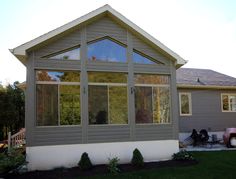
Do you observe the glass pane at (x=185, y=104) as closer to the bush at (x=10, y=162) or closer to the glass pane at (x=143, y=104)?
the glass pane at (x=143, y=104)

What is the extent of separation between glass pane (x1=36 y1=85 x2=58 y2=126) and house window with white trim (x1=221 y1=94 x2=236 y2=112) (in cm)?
1113

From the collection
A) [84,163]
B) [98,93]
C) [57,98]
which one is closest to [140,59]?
[98,93]

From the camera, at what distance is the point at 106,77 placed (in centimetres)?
1001

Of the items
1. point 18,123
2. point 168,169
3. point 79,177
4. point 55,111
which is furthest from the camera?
point 18,123

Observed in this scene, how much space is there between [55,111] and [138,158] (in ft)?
11.4

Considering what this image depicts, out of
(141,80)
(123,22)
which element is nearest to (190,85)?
(141,80)

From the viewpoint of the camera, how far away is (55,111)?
9.27 meters

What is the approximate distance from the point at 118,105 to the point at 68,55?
2763 mm

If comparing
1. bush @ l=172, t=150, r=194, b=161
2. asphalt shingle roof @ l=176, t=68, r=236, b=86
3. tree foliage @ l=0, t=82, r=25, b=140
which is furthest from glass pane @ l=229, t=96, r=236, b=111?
tree foliage @ l=0, t=82, r=25, b=140

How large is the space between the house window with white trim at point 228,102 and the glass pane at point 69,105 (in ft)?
34.0

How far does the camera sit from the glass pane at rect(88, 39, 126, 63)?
32.7 ft

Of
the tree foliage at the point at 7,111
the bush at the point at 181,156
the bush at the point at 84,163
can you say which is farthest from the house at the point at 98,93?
the tree foliage at the point at 7,111

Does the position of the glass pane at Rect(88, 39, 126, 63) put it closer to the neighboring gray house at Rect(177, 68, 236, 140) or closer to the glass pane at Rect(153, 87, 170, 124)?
the glass pane at Rect(153, 87, 170, 124)

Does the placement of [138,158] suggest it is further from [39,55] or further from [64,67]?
[39,55]
